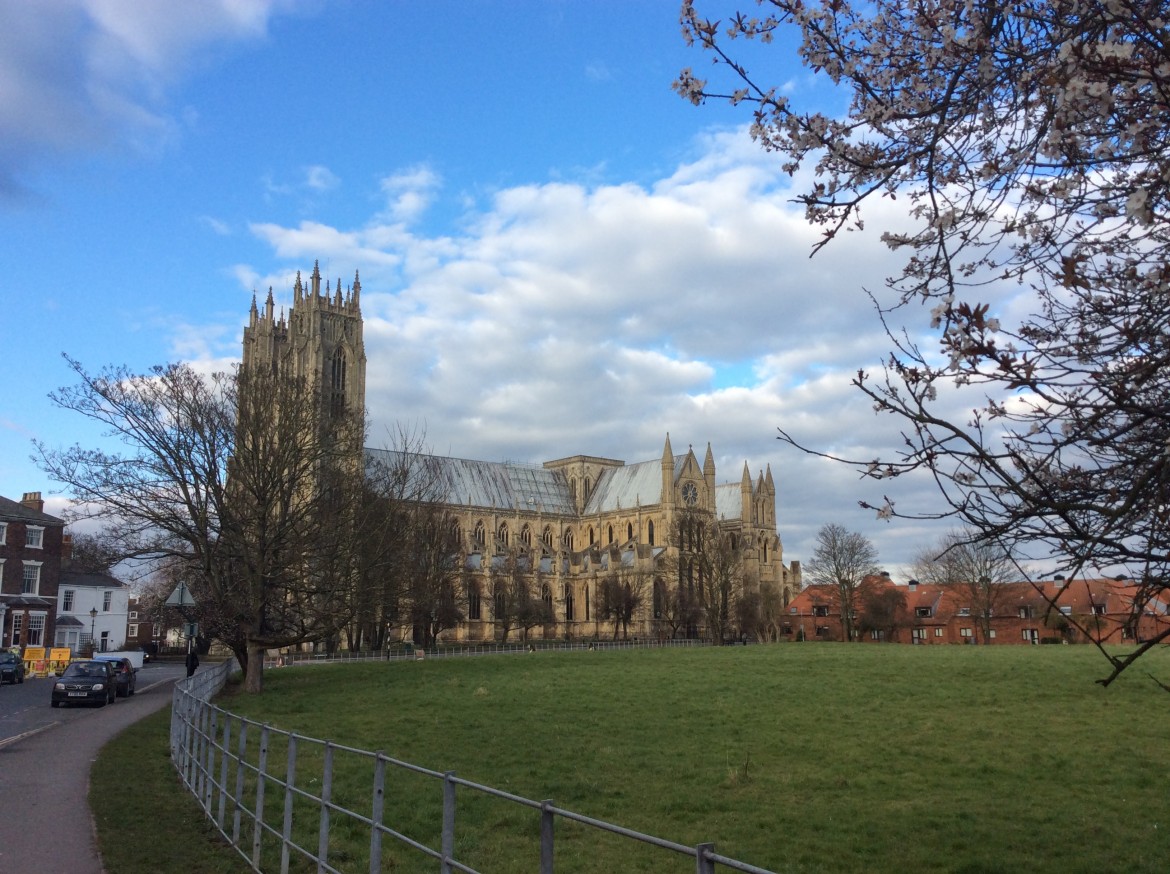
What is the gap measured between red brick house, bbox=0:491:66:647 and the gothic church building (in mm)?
28265

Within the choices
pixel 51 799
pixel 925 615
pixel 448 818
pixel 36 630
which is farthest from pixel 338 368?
pixel 448 818

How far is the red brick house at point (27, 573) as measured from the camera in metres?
50.3

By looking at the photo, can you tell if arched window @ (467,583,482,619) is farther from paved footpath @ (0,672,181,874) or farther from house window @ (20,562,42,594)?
paved footpath @ (0,672,181,874)

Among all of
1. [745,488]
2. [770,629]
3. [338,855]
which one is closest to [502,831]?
[338,855]

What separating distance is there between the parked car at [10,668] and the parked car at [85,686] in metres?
10.7

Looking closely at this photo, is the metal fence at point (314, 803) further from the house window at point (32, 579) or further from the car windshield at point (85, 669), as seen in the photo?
the house window at point (32, 579)

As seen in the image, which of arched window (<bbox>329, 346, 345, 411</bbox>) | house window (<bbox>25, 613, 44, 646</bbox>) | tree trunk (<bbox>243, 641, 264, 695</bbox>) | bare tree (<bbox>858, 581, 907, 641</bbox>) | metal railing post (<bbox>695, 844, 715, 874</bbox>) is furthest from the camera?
arched window (<bbox>329, 346, 345, 411</bbox>)

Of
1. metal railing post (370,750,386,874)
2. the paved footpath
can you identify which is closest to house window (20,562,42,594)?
the paved footpath

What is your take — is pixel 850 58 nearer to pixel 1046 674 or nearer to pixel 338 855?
pixel 338 855

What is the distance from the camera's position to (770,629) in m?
87.2

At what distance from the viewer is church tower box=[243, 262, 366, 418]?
85.2 m

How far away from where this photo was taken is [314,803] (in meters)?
12.7

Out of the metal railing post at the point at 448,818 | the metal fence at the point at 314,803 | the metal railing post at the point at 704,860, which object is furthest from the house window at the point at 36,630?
the metal railing post at the point at 704,860

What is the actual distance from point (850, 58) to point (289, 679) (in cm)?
3358
